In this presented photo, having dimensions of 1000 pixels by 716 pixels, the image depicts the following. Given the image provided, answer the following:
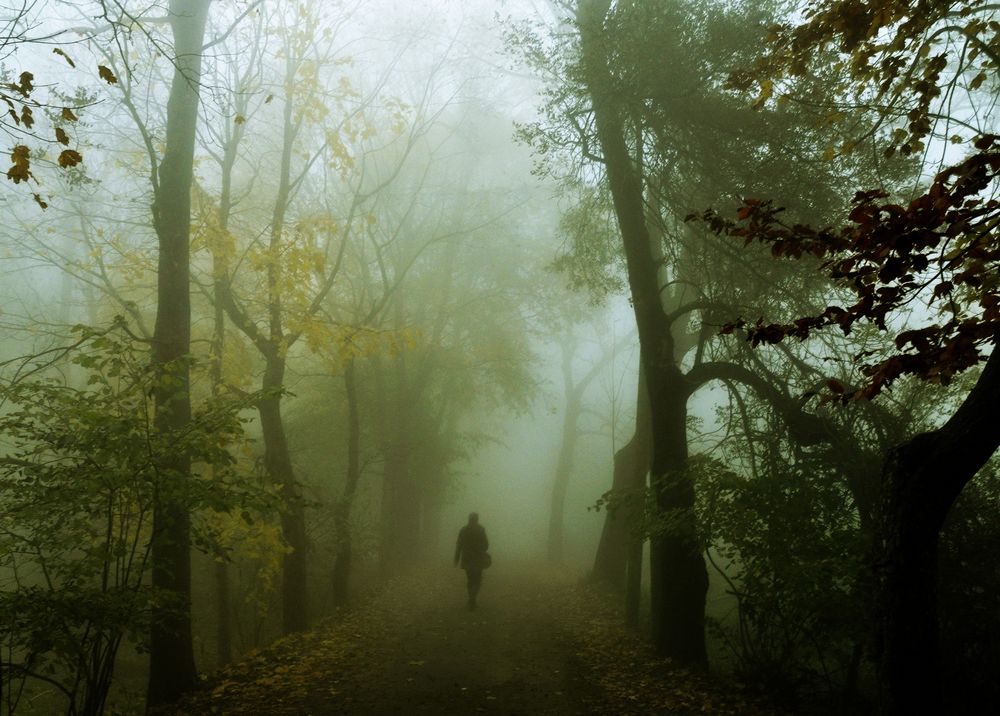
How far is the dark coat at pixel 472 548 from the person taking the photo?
1454cm

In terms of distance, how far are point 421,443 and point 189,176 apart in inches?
531

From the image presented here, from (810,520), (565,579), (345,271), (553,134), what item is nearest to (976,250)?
(810,520)

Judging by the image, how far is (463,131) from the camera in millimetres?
22234

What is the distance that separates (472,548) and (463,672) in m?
5.42

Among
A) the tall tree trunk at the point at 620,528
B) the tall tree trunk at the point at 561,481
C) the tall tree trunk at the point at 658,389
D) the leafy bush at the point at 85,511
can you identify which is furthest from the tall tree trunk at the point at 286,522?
the tall tree trunk at the point at 561,481

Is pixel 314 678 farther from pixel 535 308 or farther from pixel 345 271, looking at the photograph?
pixel 535 308

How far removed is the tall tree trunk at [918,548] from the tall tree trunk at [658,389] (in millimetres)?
3870

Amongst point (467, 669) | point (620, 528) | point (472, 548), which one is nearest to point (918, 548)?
point (467, 669)

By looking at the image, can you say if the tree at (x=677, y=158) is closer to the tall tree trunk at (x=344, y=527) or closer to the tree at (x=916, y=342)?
the tree at (x=916, y=342)

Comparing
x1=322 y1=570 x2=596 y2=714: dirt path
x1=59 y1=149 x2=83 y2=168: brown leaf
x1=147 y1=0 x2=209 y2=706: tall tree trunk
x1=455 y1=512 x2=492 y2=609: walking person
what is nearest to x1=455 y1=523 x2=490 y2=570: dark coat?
x1=455 y1=512 x2=492 y2=609: walking person

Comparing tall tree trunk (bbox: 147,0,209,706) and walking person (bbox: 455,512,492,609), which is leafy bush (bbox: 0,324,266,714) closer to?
tall tree trunk (bbox: 147,0,209,706)

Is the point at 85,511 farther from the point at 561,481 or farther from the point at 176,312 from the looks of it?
the point at 561,481

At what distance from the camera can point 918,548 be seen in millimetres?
4859

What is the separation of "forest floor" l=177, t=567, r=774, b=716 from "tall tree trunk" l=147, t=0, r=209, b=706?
0.52 meters
